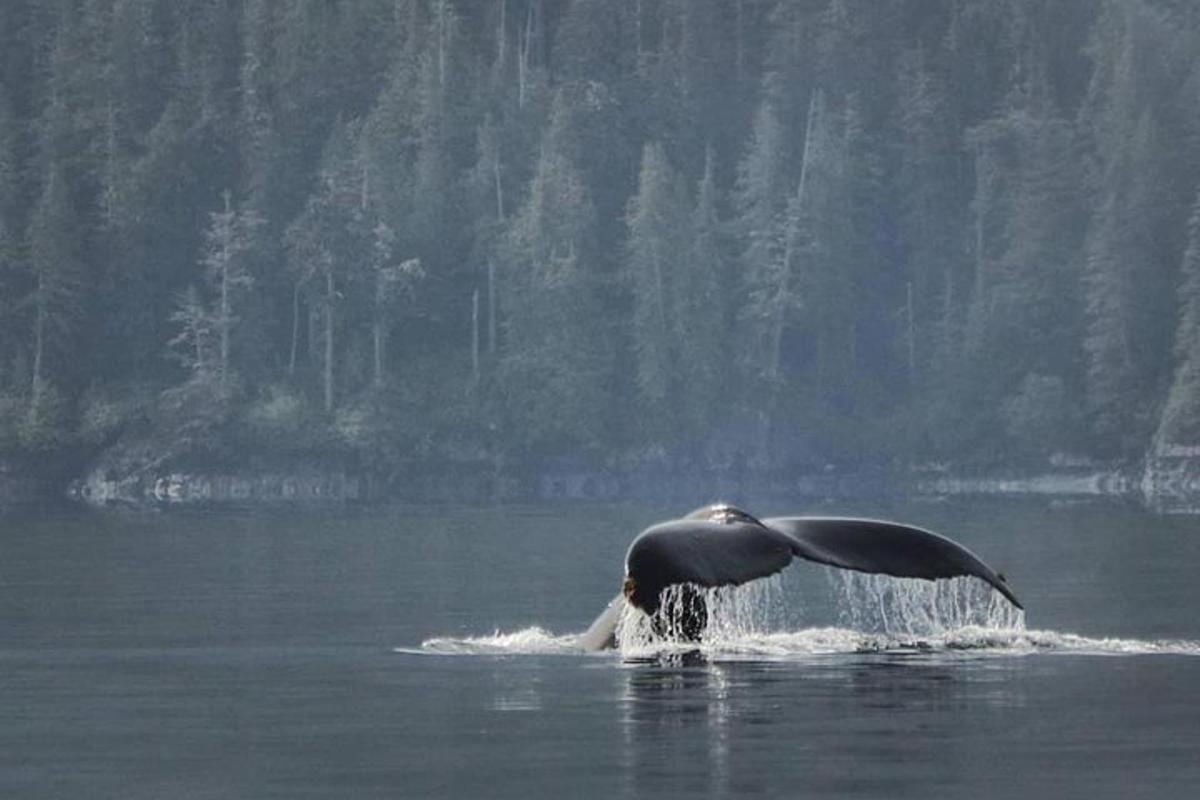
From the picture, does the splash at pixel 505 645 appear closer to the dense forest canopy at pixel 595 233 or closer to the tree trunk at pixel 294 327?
the dense forest canopy at pixel 595 233

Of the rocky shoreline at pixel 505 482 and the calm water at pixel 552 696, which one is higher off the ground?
the rocky shoreline at pixel 505 482

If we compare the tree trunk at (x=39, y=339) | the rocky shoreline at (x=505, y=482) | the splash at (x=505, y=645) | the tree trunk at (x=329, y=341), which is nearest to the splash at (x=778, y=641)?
the splash at (x=505, y=645)

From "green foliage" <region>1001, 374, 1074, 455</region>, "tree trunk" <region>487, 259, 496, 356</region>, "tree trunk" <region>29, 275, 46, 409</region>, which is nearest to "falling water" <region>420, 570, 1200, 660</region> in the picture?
"green foliage" <region>1001, 374, 1074, 455</region>

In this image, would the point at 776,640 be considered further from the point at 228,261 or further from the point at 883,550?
the point at 228,261

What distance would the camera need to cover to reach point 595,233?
149 meters

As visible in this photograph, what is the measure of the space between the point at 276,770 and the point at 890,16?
143 metres

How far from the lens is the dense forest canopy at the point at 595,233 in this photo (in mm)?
137625

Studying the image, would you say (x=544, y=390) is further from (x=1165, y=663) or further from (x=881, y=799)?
(x=881, y=799)

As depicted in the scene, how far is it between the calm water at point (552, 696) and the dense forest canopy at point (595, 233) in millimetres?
85329

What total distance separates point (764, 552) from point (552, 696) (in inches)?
89.9

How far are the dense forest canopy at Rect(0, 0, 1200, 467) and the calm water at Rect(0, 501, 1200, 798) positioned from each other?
8533cm

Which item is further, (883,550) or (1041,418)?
(1041,418)

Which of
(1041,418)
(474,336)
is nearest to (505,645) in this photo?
(1041,418)

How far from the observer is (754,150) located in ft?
495
